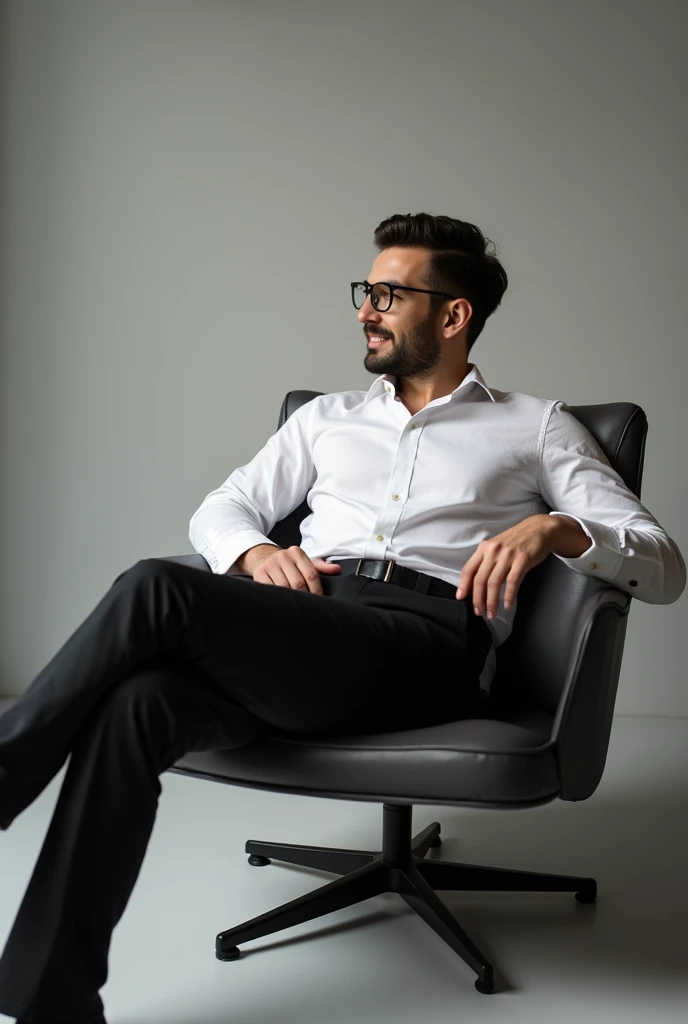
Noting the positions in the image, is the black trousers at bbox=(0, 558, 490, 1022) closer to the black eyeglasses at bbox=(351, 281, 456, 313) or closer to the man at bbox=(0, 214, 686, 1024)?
the man at bbox=(0, 214, 686, 1024)

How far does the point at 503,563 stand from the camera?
1528 mm

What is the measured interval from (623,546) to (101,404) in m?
2.19

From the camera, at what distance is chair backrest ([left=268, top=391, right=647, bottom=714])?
1.69 meters

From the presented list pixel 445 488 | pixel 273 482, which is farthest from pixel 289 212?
pixel 445 488

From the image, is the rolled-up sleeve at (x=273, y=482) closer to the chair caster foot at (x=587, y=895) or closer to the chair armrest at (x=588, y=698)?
the chair armrest at (x=588, y=698)

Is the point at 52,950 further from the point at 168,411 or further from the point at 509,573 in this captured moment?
the point at 168,411

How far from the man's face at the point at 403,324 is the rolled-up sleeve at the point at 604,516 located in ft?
0.96

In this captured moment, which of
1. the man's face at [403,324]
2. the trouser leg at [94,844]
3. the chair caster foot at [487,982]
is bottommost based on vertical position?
the chair caster foot at [487,982]

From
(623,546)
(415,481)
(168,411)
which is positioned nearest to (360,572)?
(415,481)

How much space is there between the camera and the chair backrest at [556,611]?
169cm

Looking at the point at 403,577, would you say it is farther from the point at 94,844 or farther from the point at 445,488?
the point at 94,844

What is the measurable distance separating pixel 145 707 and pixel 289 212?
7.86ft

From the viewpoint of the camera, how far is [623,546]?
5.39 ft

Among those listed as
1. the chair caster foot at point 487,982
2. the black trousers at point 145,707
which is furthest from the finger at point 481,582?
the chair caster foot at point 487,982
